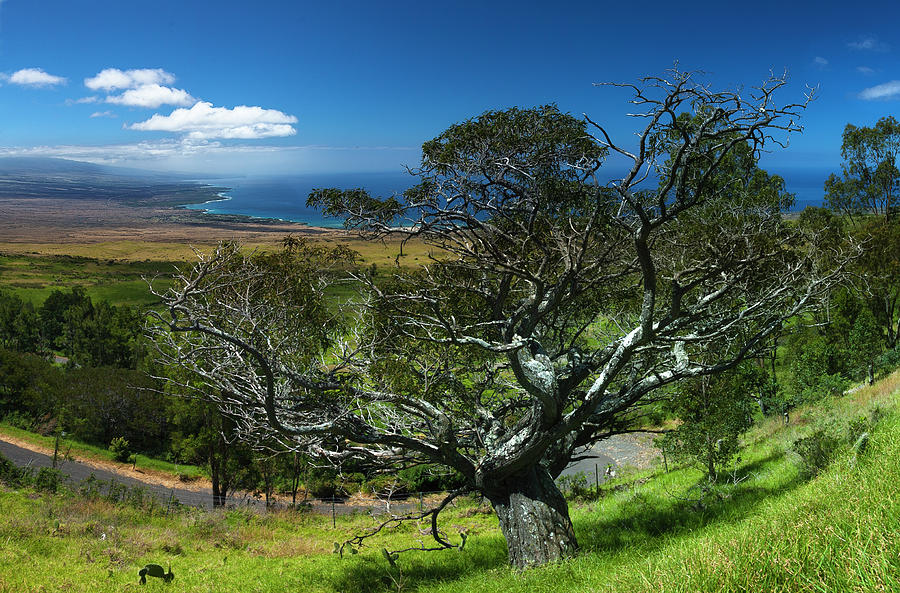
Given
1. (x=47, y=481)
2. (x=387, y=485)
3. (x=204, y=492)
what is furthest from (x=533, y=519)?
(x=204, y=492)

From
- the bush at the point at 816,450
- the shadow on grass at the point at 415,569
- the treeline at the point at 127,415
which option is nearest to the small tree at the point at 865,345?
the bush at the point at 816,450

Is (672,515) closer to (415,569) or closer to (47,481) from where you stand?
(415,569)

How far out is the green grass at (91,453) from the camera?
119ft

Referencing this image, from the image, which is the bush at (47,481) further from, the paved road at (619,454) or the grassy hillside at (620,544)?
the paved road at (619,454)

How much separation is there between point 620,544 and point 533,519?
1.42 m

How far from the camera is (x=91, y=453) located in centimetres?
3725

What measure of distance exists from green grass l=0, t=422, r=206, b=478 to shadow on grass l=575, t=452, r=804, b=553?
3424 centimetres

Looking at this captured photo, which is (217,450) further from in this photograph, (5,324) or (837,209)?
(5,324)

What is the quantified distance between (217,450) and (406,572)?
20992 millimetres

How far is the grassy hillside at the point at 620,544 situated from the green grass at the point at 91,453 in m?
A: 20.9

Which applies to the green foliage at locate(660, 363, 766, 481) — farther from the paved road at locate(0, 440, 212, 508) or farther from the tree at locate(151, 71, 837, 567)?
the paved road at locate(0, 440, 212, 508)

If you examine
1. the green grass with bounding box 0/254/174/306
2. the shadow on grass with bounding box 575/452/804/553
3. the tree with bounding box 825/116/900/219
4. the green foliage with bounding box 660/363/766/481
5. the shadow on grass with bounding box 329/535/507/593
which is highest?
the tree with bounding box 825/116/900/219

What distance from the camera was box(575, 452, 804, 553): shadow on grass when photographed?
7863mm

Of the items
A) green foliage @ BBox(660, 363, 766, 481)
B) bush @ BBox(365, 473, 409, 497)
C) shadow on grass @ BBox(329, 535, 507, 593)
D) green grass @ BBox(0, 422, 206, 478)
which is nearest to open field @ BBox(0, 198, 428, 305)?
green grass @ BBox(0, 422, 206, 478)
